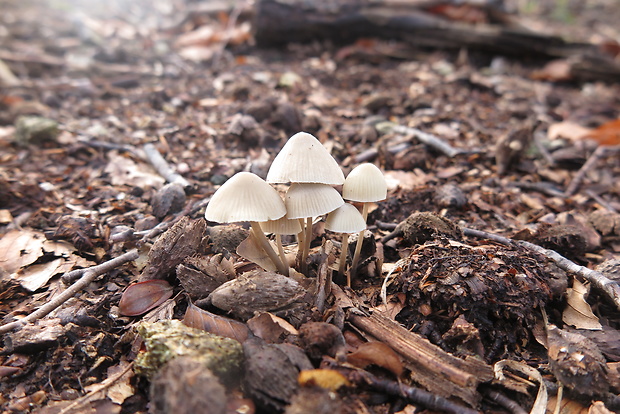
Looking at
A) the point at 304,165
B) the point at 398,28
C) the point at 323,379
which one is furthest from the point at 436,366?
the point at 398,28

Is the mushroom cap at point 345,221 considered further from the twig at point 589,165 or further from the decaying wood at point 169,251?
the twig at point 589,165

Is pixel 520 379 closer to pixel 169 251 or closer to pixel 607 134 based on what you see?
pixel 169 251

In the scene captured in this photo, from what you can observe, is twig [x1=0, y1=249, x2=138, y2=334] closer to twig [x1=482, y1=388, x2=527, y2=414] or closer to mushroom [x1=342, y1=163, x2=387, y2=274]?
mushroom [x1=342, y1=163, x2=387, y2=274]

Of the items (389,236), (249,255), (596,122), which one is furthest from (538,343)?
(596,122)

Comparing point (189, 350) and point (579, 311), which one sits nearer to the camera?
point (189, 350)

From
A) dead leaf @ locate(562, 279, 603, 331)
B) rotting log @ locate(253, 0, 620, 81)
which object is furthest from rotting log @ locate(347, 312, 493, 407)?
rotting log @ locate(253, 0, 620, 81)

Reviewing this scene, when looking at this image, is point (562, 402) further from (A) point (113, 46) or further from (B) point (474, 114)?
(A) point (113, 46)
